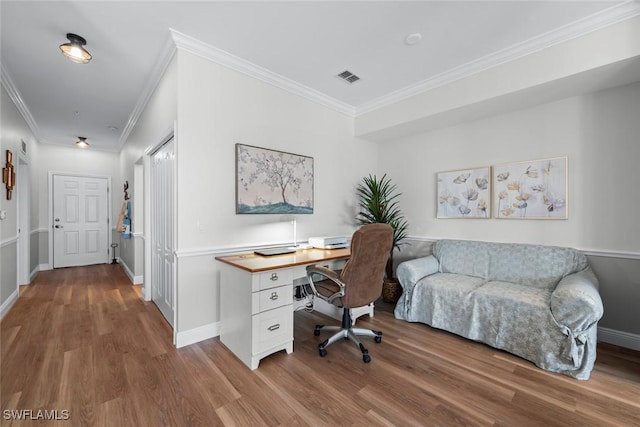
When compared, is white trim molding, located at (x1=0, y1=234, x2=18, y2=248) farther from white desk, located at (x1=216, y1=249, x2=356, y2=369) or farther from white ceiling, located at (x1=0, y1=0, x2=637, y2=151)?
white desk, located at (x1=216, y1=249, x2=356, y2=369)

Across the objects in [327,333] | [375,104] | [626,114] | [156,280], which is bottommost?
[327,333]

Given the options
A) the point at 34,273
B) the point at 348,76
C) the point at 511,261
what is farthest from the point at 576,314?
the point at 34,273

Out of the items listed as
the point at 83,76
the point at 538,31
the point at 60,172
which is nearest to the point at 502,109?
the point at 538,31

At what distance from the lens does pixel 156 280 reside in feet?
11.0

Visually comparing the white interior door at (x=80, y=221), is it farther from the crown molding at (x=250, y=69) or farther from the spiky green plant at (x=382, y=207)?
the spiky green plant at (x=382, y=207)

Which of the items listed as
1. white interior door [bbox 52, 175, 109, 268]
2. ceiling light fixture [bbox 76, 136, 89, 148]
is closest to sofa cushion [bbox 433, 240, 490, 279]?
ceiling light fixture [bbox 76, 136, 89, 148]

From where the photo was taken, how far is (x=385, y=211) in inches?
150

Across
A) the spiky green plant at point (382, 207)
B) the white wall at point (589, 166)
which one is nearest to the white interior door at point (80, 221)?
the spiky green plant at point (382, 207)

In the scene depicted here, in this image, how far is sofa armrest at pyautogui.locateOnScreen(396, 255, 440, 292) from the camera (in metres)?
2.94

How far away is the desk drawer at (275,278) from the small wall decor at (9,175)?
134 inches

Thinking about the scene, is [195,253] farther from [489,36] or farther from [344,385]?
[489,36]

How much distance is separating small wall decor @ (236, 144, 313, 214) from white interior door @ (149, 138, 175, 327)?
26.4 inches

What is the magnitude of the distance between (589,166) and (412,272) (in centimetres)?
196

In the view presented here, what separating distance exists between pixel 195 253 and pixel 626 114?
13.4 feet
